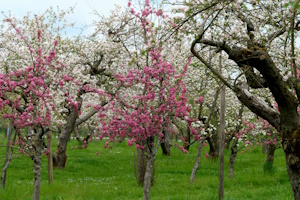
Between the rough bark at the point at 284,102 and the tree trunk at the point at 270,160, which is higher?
the rough bark at the point at 284,102

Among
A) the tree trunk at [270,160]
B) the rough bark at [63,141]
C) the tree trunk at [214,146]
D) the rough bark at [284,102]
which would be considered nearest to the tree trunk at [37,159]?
the rough bark at [284,102]

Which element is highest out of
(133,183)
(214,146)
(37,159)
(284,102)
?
(284,102)

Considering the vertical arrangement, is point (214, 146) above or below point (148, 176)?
above

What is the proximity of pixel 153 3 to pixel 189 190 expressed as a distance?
688cm

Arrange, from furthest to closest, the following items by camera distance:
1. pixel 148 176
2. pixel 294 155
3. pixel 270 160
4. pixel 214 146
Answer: pixel 214 146
pixel 270 160
pixel 148 176
pixel 294 155

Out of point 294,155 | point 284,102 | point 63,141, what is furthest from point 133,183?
point 284,102

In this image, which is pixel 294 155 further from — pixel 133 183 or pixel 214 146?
pixel 214 146

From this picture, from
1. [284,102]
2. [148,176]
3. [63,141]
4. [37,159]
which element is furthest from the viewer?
[63,141]

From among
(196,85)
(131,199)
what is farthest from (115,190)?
(196,85)

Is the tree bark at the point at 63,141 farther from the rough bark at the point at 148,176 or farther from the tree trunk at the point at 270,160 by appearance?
the tree trunk at the point at 270,160

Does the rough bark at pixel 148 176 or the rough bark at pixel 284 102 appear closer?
the rough bark at pixel 284 102

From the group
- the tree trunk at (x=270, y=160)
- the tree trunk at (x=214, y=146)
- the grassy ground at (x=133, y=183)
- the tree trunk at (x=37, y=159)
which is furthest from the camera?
the tree trunk at (x=214, y=146)

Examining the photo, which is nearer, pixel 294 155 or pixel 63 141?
pixel 294 155

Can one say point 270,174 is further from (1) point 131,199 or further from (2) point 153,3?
(2) point 153,3
